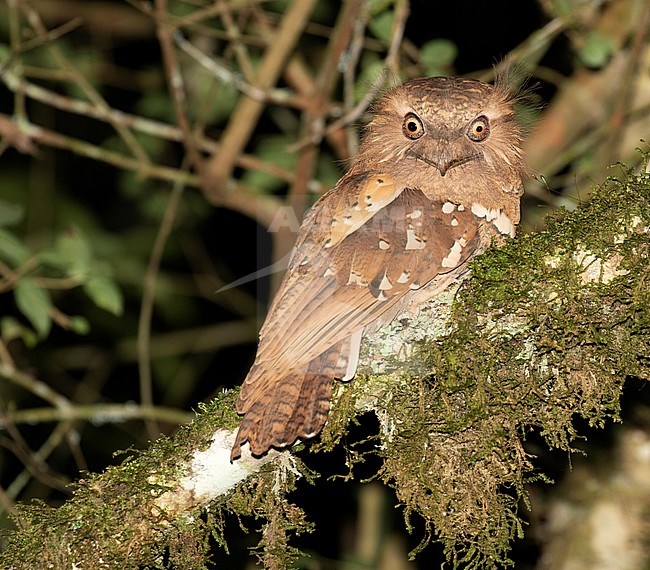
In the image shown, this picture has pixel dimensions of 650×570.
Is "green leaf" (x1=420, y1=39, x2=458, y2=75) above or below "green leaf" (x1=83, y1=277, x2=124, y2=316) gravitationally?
above

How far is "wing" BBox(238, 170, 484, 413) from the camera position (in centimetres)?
250

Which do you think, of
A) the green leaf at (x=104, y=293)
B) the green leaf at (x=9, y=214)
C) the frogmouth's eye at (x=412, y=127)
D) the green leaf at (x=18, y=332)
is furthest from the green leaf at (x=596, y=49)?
the green leaf at (x=18, y=332)

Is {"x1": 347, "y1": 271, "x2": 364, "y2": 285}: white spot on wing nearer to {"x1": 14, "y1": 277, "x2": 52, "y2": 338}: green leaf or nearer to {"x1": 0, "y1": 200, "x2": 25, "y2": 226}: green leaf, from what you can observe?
{"x1": 14, "y1": 277, "x2": 52, "y2": 338}: green leaf

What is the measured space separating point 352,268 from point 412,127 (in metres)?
0.78

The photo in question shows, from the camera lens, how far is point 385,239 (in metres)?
2.62

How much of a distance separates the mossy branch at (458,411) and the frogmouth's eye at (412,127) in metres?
0.84

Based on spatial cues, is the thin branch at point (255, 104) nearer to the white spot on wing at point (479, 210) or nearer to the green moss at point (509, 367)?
the white spot on wing at point (479, 210)

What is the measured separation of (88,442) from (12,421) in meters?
2.52

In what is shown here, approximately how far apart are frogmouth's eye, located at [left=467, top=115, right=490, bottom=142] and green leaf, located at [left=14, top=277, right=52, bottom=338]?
209 centimetres

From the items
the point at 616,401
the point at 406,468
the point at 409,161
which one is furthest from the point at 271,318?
the point at 616,401

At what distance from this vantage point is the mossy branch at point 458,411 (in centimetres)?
222

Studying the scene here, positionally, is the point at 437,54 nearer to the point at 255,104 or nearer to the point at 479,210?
the point at 255,104

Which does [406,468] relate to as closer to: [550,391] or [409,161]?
[550,391]

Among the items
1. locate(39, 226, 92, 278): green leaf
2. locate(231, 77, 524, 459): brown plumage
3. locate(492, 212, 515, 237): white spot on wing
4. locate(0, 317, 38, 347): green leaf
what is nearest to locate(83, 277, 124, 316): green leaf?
locate(39, 226, 92, 278): green leaf
